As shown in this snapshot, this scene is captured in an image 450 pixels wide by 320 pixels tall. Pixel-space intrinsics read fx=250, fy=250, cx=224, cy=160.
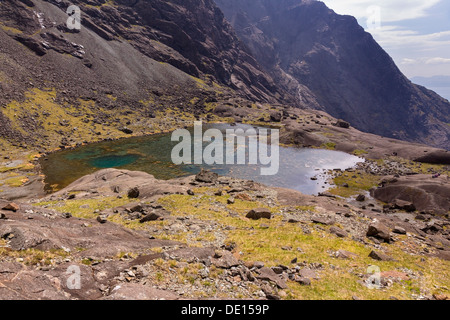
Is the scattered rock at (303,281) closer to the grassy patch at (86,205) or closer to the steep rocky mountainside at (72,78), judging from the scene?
the grassy patch at (86,205)

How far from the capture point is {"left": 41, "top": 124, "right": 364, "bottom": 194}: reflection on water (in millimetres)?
70812

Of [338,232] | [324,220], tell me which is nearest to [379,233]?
[338,232]

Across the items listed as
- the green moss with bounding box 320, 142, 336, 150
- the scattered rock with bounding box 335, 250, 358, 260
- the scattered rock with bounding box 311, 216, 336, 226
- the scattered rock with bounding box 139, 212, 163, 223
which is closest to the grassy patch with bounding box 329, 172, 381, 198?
the scattered rock with bounding box 311, 216, 336, 226

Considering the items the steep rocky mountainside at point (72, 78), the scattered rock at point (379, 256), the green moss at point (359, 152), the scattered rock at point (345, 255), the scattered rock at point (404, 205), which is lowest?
the scattered rock at point (404, 205)

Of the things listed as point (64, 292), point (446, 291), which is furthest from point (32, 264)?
point (446, 291)

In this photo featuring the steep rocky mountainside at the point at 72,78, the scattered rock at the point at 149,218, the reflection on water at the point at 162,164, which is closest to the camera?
the scattered rock at the point at 149,218

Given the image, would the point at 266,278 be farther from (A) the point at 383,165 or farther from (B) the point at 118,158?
(A) the point at 383,165

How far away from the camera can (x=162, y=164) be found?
83.4 m

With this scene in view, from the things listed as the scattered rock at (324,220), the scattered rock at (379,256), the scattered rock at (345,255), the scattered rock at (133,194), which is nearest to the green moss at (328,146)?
the scattered rock at (324,220)

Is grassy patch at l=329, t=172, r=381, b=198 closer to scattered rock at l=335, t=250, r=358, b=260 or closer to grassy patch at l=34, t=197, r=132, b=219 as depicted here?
scattered rock at l=335, t=250, r=358, b=260

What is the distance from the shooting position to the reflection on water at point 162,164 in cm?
7081

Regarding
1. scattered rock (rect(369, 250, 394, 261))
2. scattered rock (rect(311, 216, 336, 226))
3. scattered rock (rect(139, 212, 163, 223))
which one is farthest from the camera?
scattered rock (rect(311, 216, 336, 226))

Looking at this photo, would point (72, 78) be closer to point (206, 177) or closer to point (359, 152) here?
point (206, 177)
